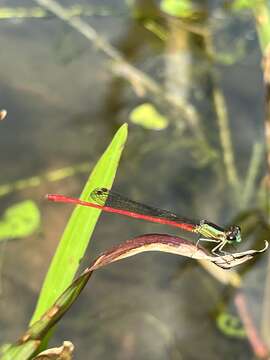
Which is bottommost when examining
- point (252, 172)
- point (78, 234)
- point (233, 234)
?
point (252, 172)

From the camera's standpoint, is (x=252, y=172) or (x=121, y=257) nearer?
(x=121, y=257)

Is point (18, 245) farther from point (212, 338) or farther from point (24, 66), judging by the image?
point (24, 66)

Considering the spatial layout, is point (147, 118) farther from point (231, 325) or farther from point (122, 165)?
point (231, 325)

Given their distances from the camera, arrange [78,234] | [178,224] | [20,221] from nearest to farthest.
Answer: [78,234] < [178,224] < [20,221]

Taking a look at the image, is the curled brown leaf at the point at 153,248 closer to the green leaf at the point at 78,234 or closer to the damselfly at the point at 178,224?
the green leaf at the point at 78,234

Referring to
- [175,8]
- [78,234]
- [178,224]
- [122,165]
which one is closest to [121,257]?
[78,234]

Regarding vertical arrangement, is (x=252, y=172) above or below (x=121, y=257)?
below
